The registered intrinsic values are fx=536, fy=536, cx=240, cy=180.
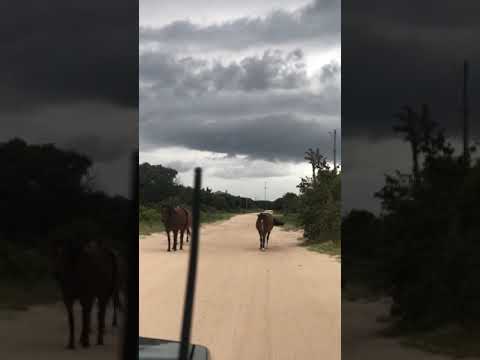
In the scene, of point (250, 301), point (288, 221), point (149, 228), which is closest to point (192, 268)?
point (250, 301)

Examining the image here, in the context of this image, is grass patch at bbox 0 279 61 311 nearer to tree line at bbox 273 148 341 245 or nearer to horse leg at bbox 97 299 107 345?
horse leg at bbox 97 299 107 345

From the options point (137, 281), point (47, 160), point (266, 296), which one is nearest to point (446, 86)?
point (137, 281)

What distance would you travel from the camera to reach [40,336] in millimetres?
1454

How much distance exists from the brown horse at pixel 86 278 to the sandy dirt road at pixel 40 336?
0.7 inches

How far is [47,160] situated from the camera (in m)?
1.53

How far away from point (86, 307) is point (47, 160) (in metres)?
0.43

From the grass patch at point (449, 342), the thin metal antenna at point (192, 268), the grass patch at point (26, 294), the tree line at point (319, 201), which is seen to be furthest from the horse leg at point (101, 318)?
the tree line at point (319, 201)

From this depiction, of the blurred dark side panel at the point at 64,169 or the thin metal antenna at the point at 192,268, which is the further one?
the blurred dark side panel at the point at 64,169

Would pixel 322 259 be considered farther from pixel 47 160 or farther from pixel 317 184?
pixel 47 160

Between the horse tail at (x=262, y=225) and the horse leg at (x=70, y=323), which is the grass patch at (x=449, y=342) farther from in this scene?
the horse tail at (x=262, y=225)

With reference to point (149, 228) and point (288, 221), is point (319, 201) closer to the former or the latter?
point (288, 221)

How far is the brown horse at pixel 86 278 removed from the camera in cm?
149

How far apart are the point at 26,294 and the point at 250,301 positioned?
26.6ft

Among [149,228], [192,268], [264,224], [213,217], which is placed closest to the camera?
[192,268]
